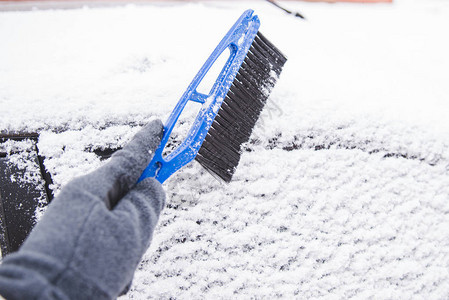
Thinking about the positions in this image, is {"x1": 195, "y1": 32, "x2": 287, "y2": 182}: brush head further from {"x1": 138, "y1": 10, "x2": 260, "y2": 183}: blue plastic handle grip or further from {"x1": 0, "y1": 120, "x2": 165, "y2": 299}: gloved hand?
{"x1": 0, "y1": 120, "x2": 165, "y2": 299}: gloved hand

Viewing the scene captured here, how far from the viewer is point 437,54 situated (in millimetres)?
1018

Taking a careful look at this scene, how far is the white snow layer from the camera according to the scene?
31.7 inches

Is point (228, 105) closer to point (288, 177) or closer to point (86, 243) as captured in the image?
point (288, 177)

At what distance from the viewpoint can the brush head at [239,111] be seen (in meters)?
0.76

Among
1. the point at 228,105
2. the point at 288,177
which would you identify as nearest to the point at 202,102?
the point at 228,105

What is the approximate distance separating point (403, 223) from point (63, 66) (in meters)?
1.08

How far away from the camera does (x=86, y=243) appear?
1.52 ft

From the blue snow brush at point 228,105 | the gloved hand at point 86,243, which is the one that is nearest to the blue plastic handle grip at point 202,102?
the blue snow brush at point 228,105

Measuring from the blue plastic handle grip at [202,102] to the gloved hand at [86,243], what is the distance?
10cm

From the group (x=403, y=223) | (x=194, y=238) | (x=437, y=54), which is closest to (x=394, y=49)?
(x=437, y=54)

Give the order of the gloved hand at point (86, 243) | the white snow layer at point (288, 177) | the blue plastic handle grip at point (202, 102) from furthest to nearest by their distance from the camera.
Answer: the white snow layer at point (288, 177), the blue plastic handle grip at point (202, 102), the gloved hand at point (86, 243)

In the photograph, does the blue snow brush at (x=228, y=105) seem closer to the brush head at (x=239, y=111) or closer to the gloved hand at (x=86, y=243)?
the brush head at (x=239, y=111)

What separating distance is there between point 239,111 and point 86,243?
0.48 metres

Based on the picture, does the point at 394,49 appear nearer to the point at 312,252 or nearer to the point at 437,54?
the point at 437,54
